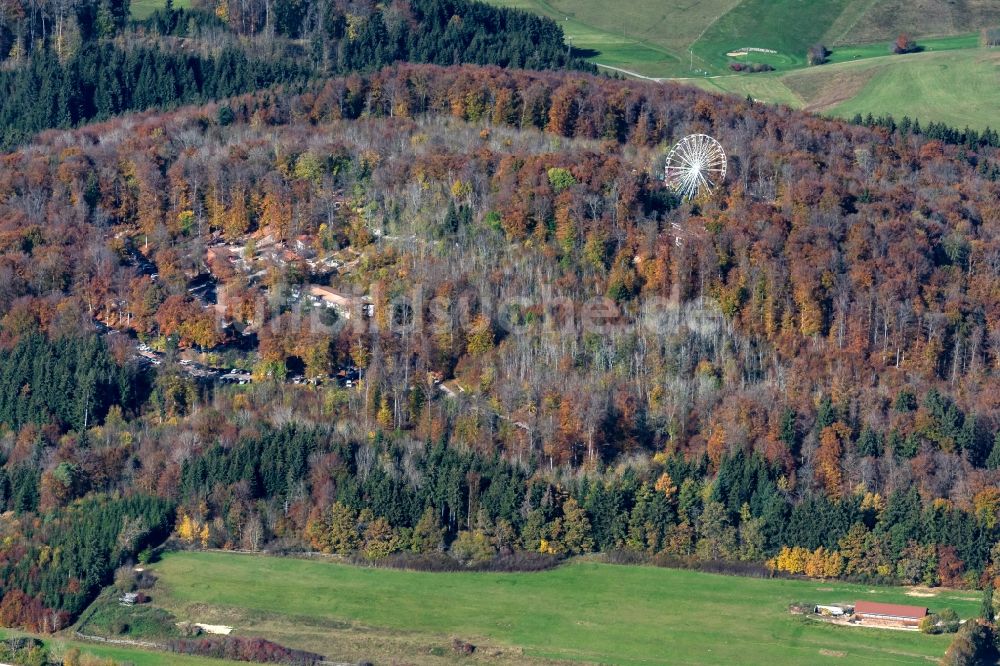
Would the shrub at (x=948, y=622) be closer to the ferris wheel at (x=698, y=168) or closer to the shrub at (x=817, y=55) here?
the ferris wheel at (x=698, y=168)

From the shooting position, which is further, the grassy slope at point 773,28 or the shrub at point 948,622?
the grassy slope at point 773,28

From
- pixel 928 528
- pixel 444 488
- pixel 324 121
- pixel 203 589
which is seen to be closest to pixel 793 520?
pixel 928 528

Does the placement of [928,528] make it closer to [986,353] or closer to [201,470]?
[986,353]

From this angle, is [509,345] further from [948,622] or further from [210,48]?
[210,48]

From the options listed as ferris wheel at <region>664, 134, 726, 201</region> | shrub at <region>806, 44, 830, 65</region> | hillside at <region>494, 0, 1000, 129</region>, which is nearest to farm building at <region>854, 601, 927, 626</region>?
ferris wheel at <region>664, 134, 726, 201</region>

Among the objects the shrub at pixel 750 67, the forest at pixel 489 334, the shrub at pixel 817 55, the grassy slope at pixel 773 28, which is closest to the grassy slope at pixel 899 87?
the shrub at pixel 750 67

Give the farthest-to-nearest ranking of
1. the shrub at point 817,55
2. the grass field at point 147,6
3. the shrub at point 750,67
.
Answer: the shrub at point 817,55
the shrub at point 750,67
the grass field at point 147,6

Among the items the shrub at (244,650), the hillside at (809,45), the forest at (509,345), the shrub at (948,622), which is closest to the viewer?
the shrub at (244,650)
